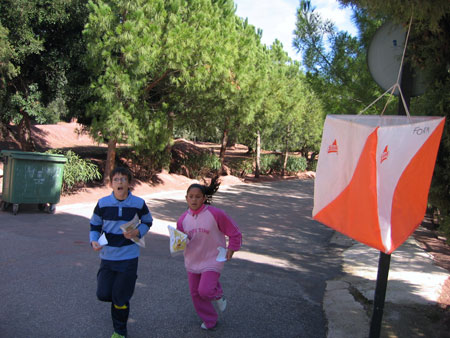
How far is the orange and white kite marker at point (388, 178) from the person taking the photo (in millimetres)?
2316

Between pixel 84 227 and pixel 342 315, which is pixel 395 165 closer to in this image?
pixel 342 315

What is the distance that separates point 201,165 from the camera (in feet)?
74.5

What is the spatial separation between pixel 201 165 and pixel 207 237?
19.1 meters

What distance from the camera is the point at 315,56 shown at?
715cm

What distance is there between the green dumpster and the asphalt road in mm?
397

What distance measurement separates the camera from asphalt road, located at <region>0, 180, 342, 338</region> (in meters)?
3.77

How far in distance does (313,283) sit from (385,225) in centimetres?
353

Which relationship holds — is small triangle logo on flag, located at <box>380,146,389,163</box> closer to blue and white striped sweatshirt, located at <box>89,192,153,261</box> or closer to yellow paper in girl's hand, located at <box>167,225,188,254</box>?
yellow paper in girl's hand, located at <box>167,225,188,254</box>

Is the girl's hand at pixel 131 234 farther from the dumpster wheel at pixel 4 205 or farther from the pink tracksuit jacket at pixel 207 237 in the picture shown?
the dumpster wheel at pixel 4 205

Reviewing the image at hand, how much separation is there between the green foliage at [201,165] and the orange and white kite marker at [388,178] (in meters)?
19.3

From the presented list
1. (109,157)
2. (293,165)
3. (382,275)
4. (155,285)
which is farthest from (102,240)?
(293,165)

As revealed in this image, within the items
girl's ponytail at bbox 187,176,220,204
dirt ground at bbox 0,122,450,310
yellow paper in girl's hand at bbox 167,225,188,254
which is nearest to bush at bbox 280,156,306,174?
dirt ground at bbox 0,122,450,310

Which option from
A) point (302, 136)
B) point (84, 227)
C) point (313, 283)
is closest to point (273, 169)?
point (302, 136)

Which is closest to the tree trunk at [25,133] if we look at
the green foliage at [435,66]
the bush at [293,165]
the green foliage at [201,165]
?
the green foliage at [201,165]
